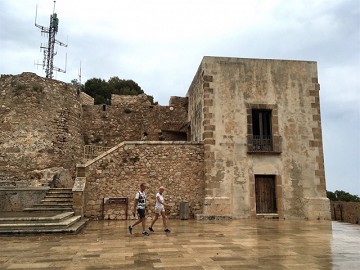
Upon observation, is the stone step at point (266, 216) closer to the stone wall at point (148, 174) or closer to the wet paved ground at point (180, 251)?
the stone wall at point (148, 174)

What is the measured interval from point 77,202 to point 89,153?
23.2 feet

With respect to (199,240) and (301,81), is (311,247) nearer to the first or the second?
(199,240)

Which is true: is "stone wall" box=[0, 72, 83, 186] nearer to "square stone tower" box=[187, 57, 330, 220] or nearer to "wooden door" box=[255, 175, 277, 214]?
"square stone tower" box=[187, 57, 330, 220]

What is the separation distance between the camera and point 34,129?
16.8 metres

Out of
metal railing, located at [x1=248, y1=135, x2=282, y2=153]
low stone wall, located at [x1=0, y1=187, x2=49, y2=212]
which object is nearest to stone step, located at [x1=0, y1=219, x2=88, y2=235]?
low stone wall, located at [x1=0, y1=187, x2=49, y2=212]

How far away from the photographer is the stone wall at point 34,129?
16.1 meters

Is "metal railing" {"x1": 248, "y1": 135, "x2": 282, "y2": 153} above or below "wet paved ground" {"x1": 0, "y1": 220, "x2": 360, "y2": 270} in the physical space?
above

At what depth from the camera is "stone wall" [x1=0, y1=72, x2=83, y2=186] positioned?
52.9 feet

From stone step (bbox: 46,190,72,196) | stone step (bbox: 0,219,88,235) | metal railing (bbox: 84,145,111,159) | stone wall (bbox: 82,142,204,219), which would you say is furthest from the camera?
metal railing (bbox: 84,145,111,159)

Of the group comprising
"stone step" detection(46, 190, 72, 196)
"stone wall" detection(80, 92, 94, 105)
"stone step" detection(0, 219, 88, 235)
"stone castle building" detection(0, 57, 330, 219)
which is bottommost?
"stone step" detection(0, 219, 88, 235)

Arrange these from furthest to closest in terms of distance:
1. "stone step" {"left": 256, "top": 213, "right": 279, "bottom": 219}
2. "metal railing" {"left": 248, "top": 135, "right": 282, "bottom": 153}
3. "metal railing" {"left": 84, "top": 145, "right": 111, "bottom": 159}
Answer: "metal railing" {"left": 84, "top": 145, "right": 111, "bottom": 159}
"metal railing" {"left": 248, "top": 135, "right": 282, "bottom": 153}
"stone step" {"left": 256, "top": 213, "right": 279, "bottom": 219}

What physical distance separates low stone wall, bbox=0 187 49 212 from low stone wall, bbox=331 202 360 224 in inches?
509

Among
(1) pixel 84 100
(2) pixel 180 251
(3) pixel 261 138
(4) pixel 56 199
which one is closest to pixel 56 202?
(4) pixel 56 199

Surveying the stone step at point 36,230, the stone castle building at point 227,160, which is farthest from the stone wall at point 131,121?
the stone step at point 36,230
